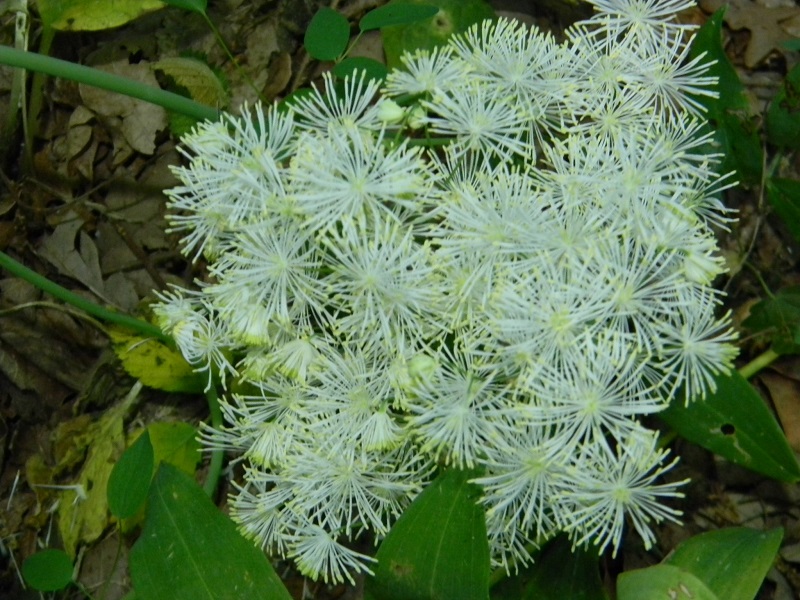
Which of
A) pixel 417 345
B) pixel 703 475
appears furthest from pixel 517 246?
pixel 703 475

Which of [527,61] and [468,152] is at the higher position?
[527,61]

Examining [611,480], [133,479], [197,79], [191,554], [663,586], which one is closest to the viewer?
[611,480]

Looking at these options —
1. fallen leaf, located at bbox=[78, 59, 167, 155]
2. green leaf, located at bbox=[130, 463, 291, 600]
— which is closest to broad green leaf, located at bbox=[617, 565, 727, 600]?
green leaf, located at bbox=[130, 463, 291, 600]

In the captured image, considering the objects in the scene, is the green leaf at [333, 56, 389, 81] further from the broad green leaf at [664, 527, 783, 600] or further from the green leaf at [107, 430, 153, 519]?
the broad green leaf at [664, 527, 783, 600]

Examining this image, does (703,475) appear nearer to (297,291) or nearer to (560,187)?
(560,187)

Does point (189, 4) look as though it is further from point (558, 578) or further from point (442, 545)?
point (558, 578)

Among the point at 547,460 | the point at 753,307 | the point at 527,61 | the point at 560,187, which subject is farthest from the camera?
the point at 753,307

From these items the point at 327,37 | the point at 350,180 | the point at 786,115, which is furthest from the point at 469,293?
the point at 786,115
